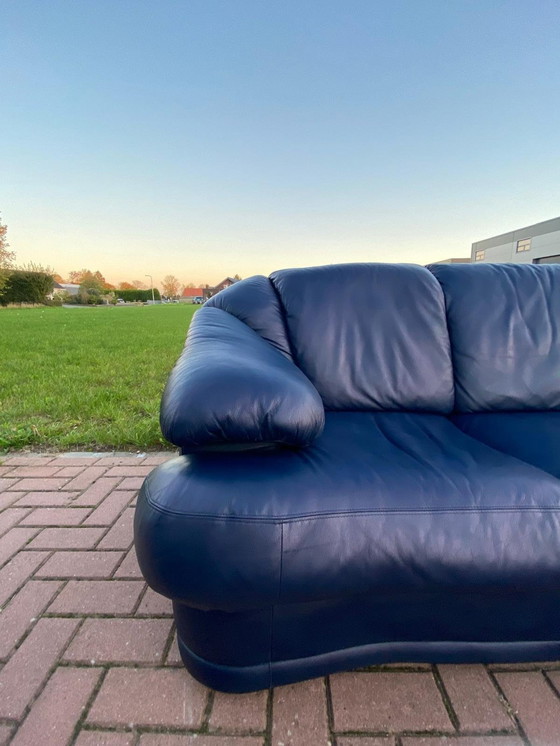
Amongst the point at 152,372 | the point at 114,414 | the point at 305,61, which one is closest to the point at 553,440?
the point at 114,414

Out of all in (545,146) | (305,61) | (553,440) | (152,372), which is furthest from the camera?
(545,146)

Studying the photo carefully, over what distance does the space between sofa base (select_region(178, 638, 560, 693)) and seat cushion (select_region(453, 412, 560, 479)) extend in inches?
16.8

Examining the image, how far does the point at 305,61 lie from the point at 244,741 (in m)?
6.80

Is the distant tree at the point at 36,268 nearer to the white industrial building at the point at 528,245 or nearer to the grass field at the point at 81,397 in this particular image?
the grass field at the point at 81,397

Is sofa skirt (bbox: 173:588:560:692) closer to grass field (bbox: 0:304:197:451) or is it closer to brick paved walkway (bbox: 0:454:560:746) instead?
brick paved walkway (bbox: 0:454:560:746)

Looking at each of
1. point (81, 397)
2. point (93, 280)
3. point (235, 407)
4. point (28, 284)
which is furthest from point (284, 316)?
point (93, 280)

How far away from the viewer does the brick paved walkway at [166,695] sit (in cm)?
67

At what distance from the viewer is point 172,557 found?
583mm

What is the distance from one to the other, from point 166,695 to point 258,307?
4.05 feet

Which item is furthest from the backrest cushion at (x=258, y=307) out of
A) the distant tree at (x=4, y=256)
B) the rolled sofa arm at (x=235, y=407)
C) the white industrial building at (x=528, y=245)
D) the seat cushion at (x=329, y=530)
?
the distant tree at (x=4, y=256)

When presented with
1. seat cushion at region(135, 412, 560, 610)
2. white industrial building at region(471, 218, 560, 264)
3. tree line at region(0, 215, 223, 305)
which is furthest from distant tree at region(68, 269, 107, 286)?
seat cushion at region(135, 412, 560, 610)

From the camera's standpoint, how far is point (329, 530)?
0.62 meters

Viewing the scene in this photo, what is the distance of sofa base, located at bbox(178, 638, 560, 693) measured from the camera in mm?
725

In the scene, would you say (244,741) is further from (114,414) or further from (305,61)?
(305,61)
